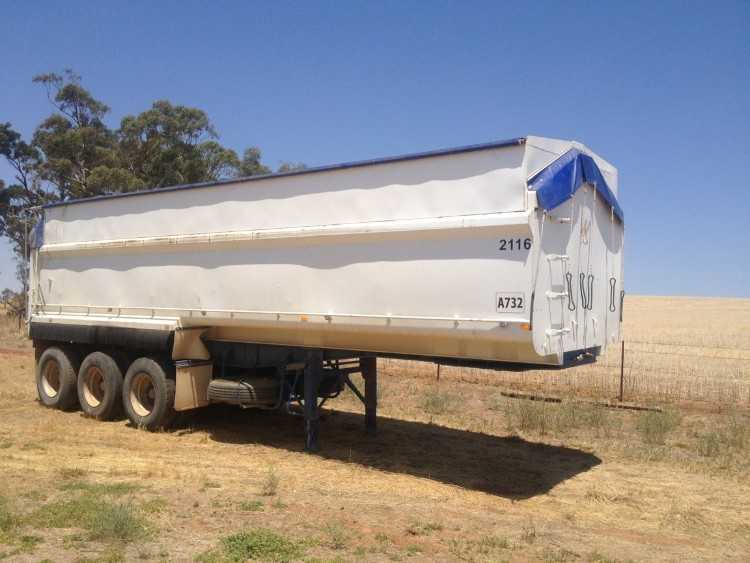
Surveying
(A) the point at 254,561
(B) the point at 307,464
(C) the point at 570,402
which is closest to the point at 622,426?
(C) the point at 570,402

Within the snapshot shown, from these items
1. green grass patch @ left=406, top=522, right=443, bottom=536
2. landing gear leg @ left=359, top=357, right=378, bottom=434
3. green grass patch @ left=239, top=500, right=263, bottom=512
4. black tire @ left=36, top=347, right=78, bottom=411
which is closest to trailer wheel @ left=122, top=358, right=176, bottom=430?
black tire @ left=36, top=347, right=78, bottom=411

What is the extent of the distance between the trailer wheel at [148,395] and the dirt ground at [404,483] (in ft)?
0.84

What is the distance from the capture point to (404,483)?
8.48 meters

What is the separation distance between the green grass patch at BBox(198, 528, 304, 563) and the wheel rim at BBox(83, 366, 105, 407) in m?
7.39

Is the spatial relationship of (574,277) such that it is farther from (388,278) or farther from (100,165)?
(100,165)

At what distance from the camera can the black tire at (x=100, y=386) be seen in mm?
11867

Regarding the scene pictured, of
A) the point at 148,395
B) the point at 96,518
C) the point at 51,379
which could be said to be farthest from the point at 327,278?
the point at 51,379

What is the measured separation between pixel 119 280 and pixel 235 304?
3.04m

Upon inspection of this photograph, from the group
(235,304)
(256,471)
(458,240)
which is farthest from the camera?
(235,304)

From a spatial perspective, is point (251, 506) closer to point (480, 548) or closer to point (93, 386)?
point (480, 548)

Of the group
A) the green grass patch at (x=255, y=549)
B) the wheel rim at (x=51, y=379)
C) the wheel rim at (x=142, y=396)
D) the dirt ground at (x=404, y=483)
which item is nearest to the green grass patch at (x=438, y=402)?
the dirt ground at (x=404, y=483)

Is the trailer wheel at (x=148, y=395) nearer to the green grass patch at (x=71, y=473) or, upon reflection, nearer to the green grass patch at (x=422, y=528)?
the green grass patch at (x=71, y=473)

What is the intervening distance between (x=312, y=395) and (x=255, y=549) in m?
4.30

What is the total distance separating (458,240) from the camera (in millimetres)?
7930
